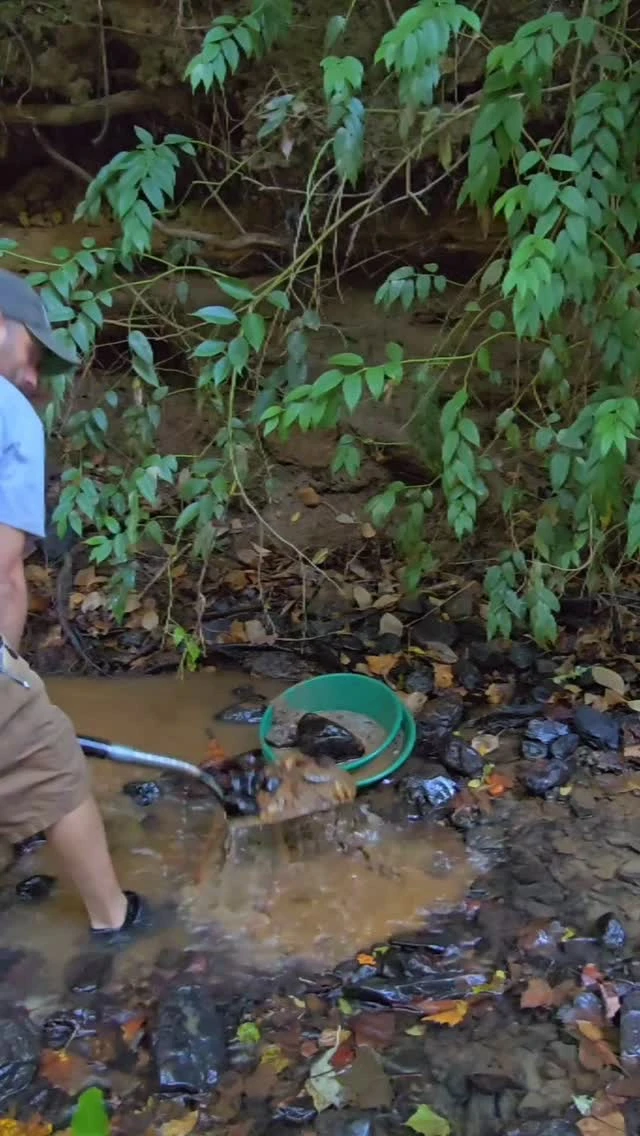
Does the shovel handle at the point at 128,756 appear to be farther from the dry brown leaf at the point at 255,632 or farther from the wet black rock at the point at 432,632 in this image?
the wet black rock at the point at 432,632

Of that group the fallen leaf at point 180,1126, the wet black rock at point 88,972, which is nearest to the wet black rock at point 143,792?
the wet black rock at point 88,972

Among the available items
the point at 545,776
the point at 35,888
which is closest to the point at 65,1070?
the point at 35,888

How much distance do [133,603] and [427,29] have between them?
7.78 feet

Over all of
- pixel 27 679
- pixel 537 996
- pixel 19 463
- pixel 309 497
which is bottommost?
pixel 309 497

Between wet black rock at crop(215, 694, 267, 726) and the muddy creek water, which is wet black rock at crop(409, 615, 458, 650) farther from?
the muddy creek water

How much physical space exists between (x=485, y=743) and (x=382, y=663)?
54 cm

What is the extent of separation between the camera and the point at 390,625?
370cm

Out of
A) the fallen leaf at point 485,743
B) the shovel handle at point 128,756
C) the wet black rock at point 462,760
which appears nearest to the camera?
the shovel handle at point 128,756

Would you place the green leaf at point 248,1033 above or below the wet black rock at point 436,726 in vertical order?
above

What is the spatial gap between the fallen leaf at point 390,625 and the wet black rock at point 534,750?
0.74m

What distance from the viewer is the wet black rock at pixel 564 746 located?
3.05m

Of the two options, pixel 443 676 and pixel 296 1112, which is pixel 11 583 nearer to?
pixel 296 1112

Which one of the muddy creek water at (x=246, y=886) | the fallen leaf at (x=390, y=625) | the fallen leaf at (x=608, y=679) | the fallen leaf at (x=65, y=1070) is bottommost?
the fallen leaf at (x=390, y=625)

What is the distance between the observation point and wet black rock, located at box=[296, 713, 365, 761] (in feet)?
9.69
